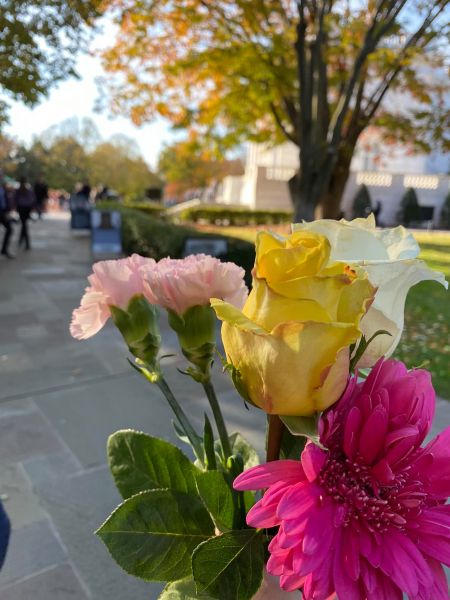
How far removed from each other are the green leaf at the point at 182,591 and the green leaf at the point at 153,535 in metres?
0.01

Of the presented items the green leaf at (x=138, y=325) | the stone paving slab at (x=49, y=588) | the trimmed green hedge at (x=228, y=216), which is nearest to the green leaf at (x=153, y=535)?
the green leaf at (x=138, y=325)

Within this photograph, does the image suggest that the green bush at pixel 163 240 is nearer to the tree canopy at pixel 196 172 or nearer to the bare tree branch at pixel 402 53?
the bare tree branch at pixel 402 53

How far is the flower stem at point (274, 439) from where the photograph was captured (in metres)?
0.68

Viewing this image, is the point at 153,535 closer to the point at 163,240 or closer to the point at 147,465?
the point at 147,465

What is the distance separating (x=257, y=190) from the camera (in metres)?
31.3

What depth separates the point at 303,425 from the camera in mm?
583

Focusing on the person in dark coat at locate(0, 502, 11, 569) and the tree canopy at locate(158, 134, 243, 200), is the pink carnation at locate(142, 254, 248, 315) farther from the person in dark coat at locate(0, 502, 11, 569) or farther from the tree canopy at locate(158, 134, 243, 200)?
the tree canopy at locate(158, 134, 243, 200)

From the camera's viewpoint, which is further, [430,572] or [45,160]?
[45,160]

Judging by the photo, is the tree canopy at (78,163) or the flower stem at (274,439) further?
the tree canopy at (78,163)

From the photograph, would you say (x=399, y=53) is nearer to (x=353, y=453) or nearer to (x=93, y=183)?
(x=353, y=453)

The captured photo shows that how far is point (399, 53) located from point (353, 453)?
10546 millimetres

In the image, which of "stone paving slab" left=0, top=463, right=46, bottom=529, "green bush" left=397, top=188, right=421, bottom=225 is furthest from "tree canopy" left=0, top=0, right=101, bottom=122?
"green bush" left=397, top=188, right=421, bottom=225

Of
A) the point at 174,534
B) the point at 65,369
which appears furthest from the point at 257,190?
the point at 174,534

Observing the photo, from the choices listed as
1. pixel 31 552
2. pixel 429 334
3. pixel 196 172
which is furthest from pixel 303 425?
pixel 196 172
